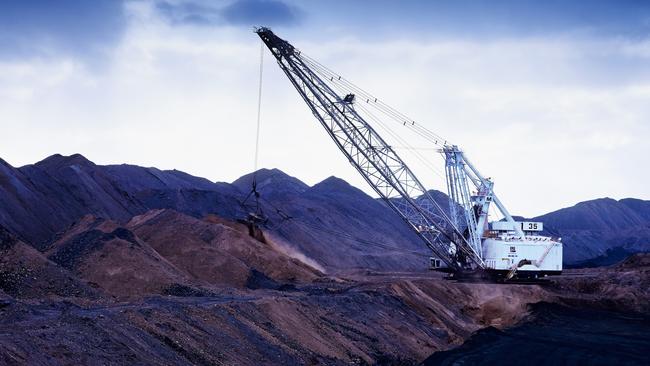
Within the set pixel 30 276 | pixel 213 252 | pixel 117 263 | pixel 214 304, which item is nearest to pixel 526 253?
pixel 213 252

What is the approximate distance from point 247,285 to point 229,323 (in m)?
12.7

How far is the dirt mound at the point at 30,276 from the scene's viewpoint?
19.9 metres

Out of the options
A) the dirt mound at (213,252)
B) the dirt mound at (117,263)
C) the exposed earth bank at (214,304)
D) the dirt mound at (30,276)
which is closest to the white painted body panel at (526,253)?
the exposed earth bank at (214,304)

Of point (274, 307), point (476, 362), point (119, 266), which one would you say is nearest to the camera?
point (274, 307)

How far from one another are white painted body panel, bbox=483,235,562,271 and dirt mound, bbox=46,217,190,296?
60.8 feet

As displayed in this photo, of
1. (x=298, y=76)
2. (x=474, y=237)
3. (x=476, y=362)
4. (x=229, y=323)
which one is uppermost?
(x=298, y=76)

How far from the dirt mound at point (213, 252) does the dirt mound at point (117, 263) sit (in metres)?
3.64

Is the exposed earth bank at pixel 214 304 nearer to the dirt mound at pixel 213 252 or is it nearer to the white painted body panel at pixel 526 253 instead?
the dirt mound at pixel 213 252

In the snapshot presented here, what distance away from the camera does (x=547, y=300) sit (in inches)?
1423

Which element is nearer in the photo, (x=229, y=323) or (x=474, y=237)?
(x=229, y=323)

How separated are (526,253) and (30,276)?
25.8 m

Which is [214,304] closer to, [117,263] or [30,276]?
[30,276]

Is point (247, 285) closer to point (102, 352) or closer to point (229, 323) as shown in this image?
point (229, 323)

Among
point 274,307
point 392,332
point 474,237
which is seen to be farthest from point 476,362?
point 474,237
